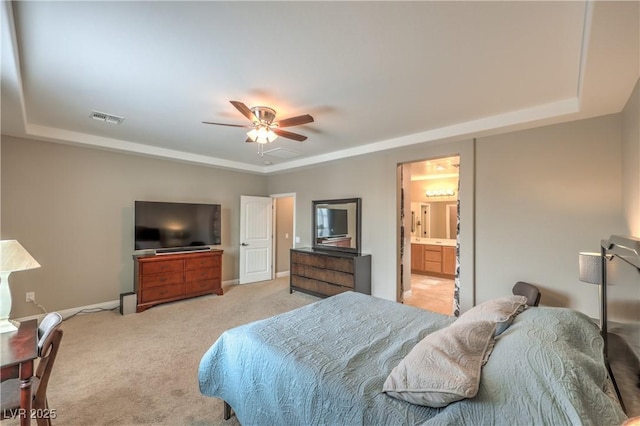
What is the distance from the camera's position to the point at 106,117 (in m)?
3.24

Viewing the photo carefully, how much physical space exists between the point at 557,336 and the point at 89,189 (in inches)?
226

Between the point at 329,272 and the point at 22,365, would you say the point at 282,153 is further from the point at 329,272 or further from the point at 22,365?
the point at 22,365

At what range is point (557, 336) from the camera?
136 cm

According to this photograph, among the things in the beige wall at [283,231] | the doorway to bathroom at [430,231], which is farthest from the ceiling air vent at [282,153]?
the doorway to bathroom at [430,231]

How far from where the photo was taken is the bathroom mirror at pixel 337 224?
16.2 feet

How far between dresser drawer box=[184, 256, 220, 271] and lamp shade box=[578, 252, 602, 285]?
5.10 m

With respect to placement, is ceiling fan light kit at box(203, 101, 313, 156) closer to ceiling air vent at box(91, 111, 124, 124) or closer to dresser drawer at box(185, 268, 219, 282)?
ceiling air vent at box(91, 111, 124, 124)

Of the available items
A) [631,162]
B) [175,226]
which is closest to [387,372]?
[631,162]

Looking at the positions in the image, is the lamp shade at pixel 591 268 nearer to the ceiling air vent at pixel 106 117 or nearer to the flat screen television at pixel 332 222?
the flat screen television at pixel 332 222

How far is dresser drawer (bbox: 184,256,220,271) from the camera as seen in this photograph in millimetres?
4785

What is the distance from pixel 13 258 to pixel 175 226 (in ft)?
9.84

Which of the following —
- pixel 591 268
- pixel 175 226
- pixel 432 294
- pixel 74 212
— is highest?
pixel 74 212

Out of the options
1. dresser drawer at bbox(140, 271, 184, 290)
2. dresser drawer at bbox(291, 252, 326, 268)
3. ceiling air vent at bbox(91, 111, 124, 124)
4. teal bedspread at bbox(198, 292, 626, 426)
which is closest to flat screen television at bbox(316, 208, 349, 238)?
dresser drawer at bbox(291, 252, 326, 268)

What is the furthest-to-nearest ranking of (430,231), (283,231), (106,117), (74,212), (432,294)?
1. (430,231)
2. (283,231)
3. (432,294)
4. (74,212)
5. (106,117)
